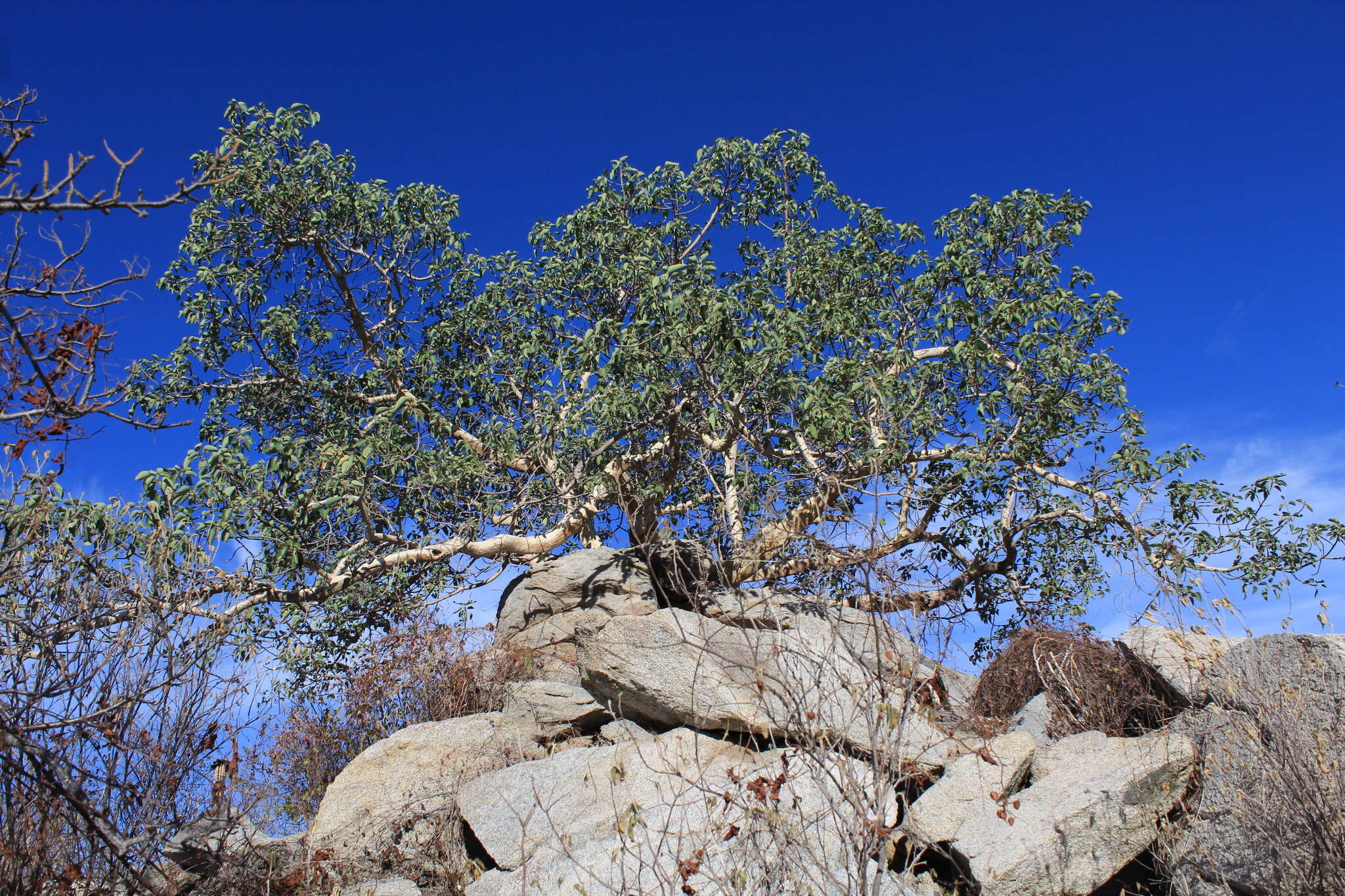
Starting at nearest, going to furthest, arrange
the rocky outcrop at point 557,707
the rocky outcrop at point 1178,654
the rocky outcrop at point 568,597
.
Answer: the rocky outcrop at point 1178,654
the rocky outcrop at point 557,707
the rocky outcrop at point 568,597

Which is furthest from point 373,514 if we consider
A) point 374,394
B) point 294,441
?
point 374,394

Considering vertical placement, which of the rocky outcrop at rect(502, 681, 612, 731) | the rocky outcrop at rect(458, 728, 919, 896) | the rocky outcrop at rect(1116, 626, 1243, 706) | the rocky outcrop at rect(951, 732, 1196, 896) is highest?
the rocky outcrop at rect(502, 681, 612, 731)

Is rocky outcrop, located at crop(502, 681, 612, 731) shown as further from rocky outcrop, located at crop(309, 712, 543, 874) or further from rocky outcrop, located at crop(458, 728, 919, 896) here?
rocky outcrop, located at crop(458, 728, 919, 896)

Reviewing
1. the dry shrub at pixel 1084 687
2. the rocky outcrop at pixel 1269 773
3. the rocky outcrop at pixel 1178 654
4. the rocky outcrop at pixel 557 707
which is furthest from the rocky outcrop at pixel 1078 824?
the rocky outcrop at pixel 557 707

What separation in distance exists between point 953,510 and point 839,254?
3852 millimetres

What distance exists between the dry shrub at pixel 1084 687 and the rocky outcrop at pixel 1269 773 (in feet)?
2.99

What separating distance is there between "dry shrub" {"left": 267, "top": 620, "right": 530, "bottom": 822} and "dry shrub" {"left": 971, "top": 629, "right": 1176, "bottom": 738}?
457cm

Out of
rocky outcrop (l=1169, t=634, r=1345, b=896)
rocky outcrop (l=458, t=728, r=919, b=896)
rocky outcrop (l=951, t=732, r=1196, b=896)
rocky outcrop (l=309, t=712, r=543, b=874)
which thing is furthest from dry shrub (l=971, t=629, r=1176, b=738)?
rocky outcrop (l=309, t=712, r=543, b=874)

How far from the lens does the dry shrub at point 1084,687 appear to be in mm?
6719

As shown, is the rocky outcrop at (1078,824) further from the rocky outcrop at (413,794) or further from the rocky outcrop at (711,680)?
the rocky outcrop at (413,794)

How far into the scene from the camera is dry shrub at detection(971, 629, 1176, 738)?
22.0ft

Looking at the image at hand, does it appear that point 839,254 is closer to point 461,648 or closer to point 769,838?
point 461,648

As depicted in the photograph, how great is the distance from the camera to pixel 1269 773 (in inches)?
189

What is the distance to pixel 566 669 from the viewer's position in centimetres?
995
